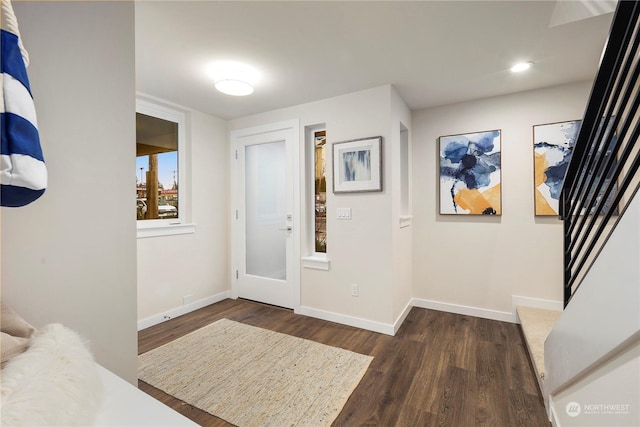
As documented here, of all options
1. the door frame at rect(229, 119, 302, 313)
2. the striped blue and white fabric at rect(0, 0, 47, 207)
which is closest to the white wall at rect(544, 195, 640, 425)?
the striped blue and white fabric at rect(0, 0, 47, 207)

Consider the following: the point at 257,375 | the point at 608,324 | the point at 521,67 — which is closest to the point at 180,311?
the point at 257,375

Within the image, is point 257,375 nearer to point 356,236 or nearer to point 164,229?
point 356,236

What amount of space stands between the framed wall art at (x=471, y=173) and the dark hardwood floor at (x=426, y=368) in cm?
121

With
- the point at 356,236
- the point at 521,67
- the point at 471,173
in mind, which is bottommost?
the point at 356,236

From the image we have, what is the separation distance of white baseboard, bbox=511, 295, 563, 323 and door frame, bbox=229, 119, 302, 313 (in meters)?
2.26

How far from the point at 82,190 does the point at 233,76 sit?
1634 millimetres

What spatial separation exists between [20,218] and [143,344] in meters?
1.86

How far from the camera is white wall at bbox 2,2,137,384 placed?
1.04 meters

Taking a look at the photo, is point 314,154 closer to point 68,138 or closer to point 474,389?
point 68,138

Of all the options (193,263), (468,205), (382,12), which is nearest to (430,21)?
(382,12)

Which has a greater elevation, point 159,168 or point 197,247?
point 159,168

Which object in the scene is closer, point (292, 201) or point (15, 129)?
point (15, 129)

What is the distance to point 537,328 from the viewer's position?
92.5 inches

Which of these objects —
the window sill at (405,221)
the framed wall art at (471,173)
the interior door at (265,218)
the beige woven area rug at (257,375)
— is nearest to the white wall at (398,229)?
the window sill at (405,221)
